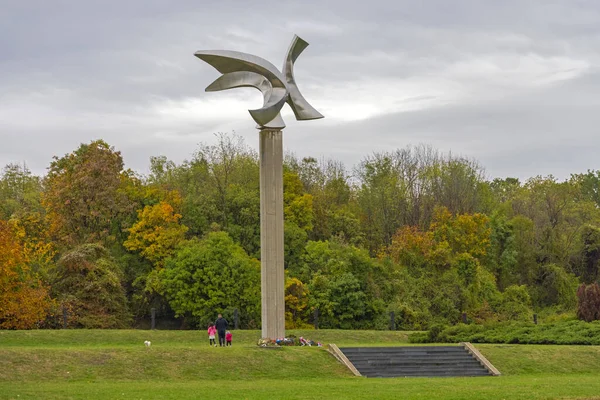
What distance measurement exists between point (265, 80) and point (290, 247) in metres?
22.6

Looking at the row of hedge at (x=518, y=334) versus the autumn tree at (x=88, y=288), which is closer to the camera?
the row of hedge at (x=518, y=334)

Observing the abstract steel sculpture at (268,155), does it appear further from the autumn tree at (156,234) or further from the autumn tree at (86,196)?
the autumn tree at (86,196)

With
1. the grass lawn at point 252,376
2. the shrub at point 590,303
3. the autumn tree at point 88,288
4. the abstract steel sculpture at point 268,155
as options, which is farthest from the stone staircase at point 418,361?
the autumn tree at point 88,288

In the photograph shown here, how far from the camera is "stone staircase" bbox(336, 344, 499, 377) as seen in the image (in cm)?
3173

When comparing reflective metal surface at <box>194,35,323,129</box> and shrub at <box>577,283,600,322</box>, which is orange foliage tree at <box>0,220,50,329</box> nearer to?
reflective metal surface at <box>194,35,323,129</box>

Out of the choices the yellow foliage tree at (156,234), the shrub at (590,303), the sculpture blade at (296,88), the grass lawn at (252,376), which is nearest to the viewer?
the grass lawn at (252,376)

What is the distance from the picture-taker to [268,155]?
33.4 meters

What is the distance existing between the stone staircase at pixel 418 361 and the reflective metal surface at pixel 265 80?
912 cm

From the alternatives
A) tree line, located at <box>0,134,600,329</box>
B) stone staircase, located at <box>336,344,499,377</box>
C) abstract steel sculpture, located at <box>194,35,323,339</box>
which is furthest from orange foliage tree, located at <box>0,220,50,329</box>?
stone staircase, located at <box>336,344,499,377</box>

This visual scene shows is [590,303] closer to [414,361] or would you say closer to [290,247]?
[414,361]

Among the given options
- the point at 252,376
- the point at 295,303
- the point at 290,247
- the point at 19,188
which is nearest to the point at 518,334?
the point at 252,376

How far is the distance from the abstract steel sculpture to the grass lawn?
6.23 ft

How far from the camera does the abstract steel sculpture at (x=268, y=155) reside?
1304 inches

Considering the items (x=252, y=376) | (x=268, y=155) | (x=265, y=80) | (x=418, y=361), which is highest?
(x=265, y=80)
